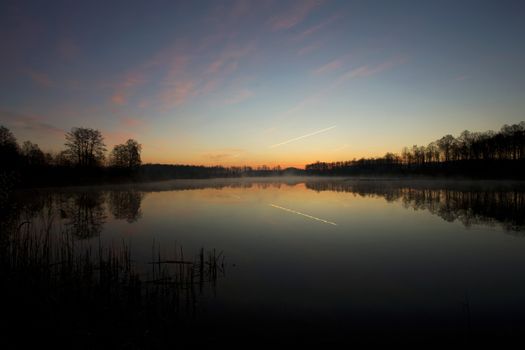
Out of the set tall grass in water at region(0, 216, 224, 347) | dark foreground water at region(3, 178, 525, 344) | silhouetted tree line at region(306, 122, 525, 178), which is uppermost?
silhouetted tree line at region(306, 122, 525, 178)

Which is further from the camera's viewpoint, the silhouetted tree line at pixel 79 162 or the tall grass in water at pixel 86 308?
the silhouetted tree line at pixel 79 162

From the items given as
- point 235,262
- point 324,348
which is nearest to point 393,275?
point 324,348

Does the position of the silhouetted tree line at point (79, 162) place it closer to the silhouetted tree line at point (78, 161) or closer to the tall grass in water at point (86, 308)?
the silhouetted tree line at point (78, 161)

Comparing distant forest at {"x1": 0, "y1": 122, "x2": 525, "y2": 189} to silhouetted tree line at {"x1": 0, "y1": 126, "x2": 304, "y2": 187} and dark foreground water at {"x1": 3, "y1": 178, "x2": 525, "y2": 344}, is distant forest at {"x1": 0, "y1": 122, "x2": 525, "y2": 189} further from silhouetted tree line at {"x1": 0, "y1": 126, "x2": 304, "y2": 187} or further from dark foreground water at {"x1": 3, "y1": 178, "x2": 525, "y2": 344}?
dark foreground water at {"x1": 3, "y1": 178, "x2": 525, "y2": 344}

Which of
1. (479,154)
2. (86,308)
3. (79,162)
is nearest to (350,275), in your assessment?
(86,308)

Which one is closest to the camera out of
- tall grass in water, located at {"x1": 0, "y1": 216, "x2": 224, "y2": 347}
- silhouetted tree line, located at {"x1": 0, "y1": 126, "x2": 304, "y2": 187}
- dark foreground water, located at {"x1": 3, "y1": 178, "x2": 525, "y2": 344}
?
tall grass in water, located at {"x1": 0, "y1": 216, "x2": 224, "y2": 347}

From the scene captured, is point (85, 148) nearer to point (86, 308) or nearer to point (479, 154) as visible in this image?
point (86, 308)

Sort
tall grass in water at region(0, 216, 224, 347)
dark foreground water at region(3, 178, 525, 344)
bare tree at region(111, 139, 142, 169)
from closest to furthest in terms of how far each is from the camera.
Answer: tall grass in water at region(0, 216, 224, 347) → dark foreground water at region(3, 178, 525, 344) → bare tree at region(111, 139, 142, 169)

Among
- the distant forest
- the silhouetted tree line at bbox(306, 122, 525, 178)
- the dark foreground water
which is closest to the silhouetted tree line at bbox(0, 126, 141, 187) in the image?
the distant forest

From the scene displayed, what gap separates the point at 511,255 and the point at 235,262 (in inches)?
411

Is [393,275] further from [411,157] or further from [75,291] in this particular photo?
[411,157]

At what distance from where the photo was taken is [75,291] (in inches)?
237

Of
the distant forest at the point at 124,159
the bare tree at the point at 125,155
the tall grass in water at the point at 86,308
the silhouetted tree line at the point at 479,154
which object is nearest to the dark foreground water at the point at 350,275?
the tall grass in water at the point at 86,308

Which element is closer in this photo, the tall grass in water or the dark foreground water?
the tall grass in water
